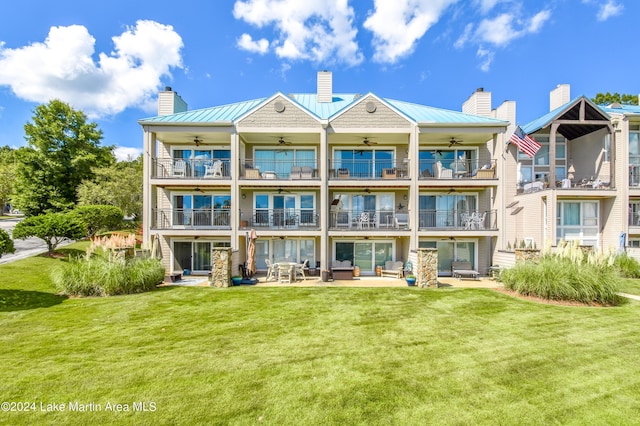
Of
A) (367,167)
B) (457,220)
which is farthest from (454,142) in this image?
(367,167)

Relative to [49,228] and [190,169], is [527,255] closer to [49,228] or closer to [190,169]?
[190,169]

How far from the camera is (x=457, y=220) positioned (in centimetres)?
1675

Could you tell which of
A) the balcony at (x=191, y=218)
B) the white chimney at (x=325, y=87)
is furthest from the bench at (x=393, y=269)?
the white chimney at (x=325, y=87)

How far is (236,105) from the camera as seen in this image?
17750 mm

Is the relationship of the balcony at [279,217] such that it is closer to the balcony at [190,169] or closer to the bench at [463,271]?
the balcony at [190,169]

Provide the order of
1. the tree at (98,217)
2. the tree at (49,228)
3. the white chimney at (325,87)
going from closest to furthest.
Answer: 1. the tree at (49,228)
2. the white chimney at (325,87)
3. the tree at (98,217)

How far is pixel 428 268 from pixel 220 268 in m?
9.41

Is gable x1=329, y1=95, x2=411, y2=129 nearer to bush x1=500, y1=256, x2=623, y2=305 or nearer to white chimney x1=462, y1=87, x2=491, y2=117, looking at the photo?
white chimney x1=462, y1=87, x2=491, y2=117

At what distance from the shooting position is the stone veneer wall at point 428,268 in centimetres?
1254

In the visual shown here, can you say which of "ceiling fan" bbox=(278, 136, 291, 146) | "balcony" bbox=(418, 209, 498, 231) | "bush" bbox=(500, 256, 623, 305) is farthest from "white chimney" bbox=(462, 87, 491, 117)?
"ceiling fan" bbox=(278, 136, 291, 146)

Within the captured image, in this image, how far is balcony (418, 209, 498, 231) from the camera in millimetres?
15719

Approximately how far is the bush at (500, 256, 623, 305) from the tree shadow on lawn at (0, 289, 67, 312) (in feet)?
55.4

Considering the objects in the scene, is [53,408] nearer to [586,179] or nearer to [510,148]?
[510,148]

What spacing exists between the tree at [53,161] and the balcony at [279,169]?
22442 mm
